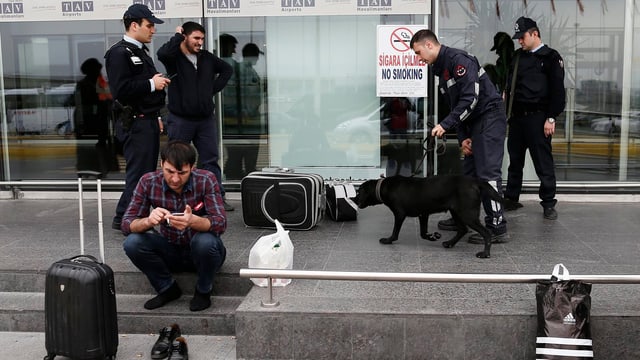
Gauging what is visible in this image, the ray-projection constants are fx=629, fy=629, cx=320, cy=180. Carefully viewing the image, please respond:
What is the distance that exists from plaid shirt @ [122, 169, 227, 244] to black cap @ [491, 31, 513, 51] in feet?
14.1

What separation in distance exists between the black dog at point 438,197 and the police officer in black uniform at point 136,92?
1.92 meters

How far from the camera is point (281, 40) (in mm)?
7258

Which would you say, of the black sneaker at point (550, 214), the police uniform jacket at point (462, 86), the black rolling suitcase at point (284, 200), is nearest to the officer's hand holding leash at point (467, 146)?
the police uniform jacket at point (462, 86)

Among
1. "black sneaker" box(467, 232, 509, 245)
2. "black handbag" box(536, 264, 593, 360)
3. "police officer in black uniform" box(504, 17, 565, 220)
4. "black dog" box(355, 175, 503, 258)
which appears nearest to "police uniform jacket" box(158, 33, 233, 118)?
"black dog" box(355, 175, 503, 258)

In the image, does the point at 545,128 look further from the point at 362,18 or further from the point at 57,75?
the point at 57,75

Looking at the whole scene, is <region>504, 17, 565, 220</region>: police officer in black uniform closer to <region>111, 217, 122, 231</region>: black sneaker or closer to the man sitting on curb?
the man sitting on curb

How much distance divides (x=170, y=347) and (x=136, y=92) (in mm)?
2247

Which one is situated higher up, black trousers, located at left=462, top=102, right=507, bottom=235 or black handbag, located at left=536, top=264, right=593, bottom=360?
black trousers, located at left=462, top=102, right=507, bottom=235

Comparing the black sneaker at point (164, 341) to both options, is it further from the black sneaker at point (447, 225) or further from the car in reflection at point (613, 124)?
the car in reflection at point (613, 124)

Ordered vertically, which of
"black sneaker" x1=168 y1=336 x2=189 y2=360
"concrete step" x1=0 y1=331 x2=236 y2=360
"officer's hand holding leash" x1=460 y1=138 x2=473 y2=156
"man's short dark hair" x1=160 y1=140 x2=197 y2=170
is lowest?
"concrete step" x1=0 y1=331 x2=236 y2=360

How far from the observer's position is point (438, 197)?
4809 mm

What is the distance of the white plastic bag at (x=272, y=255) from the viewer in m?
4.17

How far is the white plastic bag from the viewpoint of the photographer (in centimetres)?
417

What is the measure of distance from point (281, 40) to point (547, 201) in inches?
135
